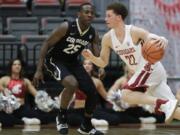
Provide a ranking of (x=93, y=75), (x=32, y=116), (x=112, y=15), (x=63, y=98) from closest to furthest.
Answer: (x=112, y=15)
(x=63, y=98)
(x=32, y=116)
(x=93, y=75)

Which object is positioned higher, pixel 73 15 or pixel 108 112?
pixel 73 15

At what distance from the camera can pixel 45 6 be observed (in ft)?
53.2

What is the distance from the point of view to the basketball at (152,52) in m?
8.37

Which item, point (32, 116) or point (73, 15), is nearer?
point (32, 116)

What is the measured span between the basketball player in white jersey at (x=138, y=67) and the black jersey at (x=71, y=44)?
85 centimetres

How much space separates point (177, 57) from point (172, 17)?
0.82 meters

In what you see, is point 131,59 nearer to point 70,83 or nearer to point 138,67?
point 138,67

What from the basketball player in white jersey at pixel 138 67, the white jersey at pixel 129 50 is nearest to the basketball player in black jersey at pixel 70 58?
the basketball player in white jersey at pixel 138 67

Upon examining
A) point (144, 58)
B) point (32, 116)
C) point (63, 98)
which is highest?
point (144, 58)

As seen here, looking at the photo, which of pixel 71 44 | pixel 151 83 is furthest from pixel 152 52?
pixel 71 44

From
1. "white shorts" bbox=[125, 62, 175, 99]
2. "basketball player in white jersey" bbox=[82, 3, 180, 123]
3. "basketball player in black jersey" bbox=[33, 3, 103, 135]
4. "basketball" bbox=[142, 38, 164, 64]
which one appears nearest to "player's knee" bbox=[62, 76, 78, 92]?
"basketball player in black jersey" bbox=[33, 3, 103, 135]

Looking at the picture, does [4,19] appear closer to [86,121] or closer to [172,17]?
[172,17]

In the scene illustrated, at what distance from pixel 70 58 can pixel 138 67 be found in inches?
77.4

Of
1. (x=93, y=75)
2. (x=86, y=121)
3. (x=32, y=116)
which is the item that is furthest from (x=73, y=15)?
(x=86, y=121)
